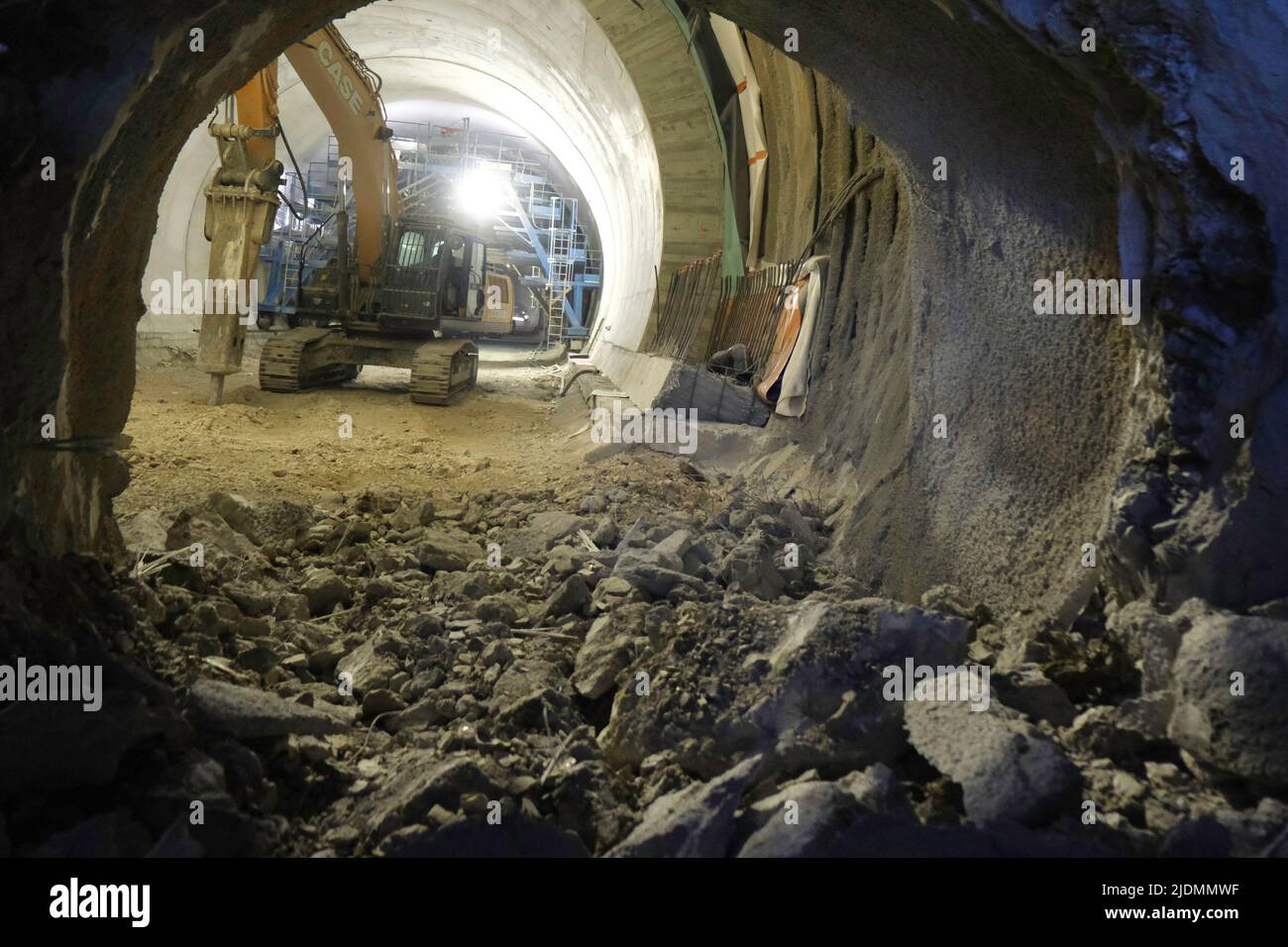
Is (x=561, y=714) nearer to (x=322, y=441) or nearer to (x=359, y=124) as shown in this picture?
(x=322, y=441)

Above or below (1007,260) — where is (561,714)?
below

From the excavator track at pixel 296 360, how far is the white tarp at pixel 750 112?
554 centimetres

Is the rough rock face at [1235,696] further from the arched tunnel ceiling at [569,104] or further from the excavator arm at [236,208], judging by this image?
the excavator arm at [236,208]

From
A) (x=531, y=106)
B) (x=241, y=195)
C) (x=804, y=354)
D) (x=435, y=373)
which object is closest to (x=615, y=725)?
(x=804, y=354)

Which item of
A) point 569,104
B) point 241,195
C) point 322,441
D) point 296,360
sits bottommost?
point 322,441

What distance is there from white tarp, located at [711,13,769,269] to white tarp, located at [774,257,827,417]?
2613 millimetres

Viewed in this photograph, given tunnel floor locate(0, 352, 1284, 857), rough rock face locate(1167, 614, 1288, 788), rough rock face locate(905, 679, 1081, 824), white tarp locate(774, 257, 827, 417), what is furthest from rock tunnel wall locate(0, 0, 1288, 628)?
white tarp locate(774, 257, 827, 417)

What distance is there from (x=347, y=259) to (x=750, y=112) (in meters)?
5.78

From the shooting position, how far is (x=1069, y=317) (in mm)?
3037

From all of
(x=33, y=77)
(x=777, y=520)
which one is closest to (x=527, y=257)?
(x=777, y=520)

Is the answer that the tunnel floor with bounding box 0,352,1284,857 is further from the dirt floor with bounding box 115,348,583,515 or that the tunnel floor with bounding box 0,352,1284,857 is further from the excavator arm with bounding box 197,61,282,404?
the excavator arm with bounding box 197,61,282,404

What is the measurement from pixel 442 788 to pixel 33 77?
2.17m
